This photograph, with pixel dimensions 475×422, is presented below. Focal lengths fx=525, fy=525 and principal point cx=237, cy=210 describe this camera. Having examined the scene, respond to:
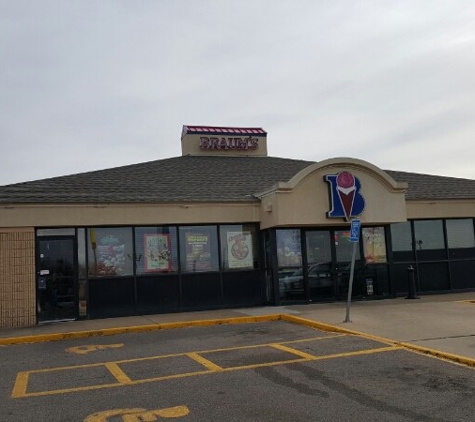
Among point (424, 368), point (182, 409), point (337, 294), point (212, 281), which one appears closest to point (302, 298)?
point (337, 294)

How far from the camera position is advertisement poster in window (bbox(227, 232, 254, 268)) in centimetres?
1545

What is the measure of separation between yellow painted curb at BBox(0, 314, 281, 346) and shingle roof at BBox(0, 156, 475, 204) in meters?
3.74

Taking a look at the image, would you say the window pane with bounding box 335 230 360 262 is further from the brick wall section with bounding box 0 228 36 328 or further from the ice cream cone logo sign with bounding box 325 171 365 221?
the brick wall section with bounding box 0 228 36 328

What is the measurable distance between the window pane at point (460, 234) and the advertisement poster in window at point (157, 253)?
951 centimetres

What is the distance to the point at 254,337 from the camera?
34.8 ft

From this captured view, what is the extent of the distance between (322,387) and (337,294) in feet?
30.2

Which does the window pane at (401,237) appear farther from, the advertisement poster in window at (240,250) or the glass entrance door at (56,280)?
the glass entrance door at (56,280)

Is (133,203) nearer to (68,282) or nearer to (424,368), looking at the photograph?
(68,282)

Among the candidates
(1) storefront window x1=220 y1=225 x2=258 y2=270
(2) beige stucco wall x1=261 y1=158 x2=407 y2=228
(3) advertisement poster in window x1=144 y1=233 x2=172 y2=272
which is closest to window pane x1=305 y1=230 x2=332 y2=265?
(2) beige stucco wall x1=261 y1=158 x2=407 y2=228

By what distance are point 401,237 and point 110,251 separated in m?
9.36

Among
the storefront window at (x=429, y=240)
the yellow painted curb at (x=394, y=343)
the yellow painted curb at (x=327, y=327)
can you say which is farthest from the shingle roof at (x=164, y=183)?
the storefront window at (x=429, y=240)

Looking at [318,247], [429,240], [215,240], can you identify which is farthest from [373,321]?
[429,240]

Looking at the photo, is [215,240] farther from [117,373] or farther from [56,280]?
[117,373]

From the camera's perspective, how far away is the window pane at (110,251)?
14.1 m
